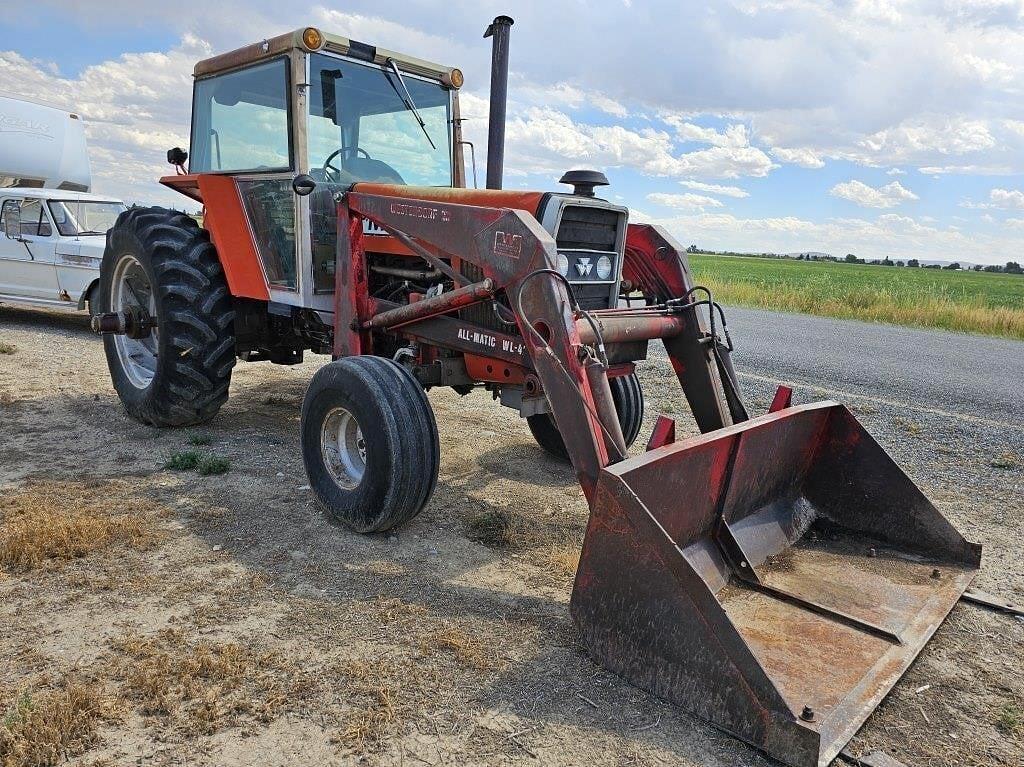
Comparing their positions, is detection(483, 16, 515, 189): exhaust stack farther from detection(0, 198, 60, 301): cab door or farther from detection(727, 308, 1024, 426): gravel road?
detection(0, 198, 60, 301): cab door

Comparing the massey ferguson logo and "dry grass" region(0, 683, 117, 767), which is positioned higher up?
the massey ferguson logo

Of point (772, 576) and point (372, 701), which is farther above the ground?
point (772, 576)

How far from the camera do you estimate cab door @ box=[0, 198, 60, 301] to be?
35.2 feet

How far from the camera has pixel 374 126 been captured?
5.64m

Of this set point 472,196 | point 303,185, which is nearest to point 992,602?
point 472,196

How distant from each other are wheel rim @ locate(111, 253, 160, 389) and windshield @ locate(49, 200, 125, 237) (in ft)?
15.2

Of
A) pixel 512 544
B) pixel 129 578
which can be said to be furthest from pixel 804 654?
pixel 129 578

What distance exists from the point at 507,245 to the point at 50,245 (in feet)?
30.0

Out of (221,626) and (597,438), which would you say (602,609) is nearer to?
(597,438)

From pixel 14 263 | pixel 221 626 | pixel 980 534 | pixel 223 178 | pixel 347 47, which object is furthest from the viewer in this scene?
pixel 14 263

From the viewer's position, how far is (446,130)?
6102 millimetres

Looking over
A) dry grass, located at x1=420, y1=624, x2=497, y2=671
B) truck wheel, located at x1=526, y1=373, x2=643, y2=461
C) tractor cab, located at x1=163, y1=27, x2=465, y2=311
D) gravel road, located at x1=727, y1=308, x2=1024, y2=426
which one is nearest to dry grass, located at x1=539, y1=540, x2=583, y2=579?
dry grass, located at x1=420, y1=624, x2=497, y2=671

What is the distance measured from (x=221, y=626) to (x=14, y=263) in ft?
32.6

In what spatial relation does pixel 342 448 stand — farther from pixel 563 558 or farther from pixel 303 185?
pixel 303 185
